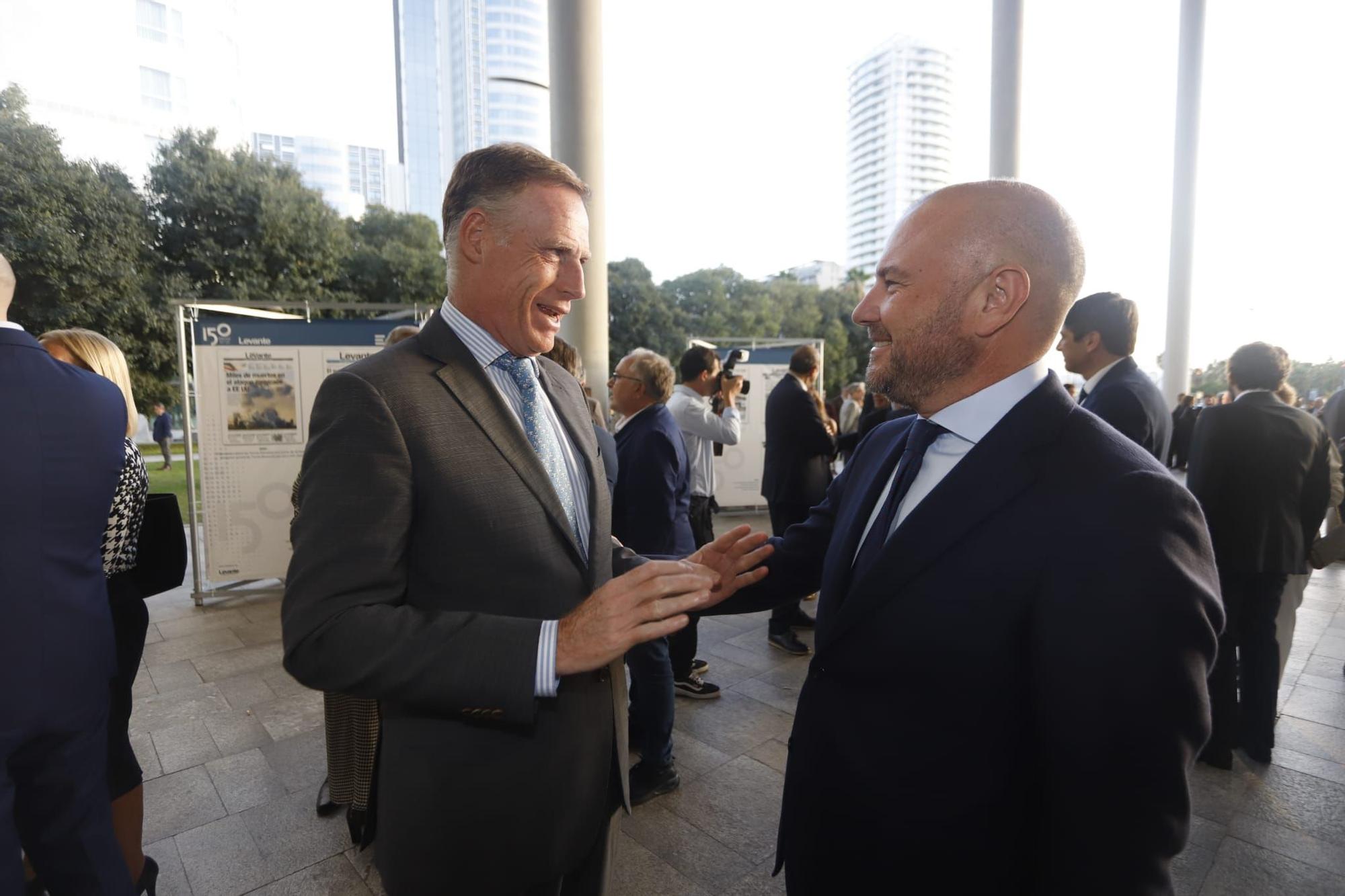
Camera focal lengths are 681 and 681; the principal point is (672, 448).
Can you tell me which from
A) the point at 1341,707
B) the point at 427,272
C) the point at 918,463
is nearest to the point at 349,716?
the point at 918,463

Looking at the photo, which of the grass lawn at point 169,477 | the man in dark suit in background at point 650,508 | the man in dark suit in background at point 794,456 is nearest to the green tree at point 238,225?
the grass lawn at point 169,477

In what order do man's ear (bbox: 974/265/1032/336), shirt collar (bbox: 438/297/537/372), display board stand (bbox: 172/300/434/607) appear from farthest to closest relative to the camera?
1. display board stand (bbox: 172/300/434/607)
2. shirt collar (bbox: 438/297/537/372)
3. man's ear (bbox: 974/265/1032/336)

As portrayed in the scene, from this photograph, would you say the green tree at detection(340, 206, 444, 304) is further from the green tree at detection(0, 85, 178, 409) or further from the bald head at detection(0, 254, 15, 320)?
the bald head at detection(0, 254, 15, 320)

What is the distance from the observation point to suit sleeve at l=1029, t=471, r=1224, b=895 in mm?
956

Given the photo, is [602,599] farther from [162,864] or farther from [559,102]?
[559,102]

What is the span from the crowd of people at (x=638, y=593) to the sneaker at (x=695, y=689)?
2618mm

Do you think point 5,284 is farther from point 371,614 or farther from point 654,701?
point 654,701

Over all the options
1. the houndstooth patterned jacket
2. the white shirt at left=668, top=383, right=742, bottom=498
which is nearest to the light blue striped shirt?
the houndstooth patterned jacket

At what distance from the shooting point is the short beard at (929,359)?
49.4 inches

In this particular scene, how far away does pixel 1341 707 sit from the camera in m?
3.99

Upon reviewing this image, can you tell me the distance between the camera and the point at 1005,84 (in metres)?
8.97

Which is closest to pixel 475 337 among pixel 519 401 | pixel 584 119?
pixel 519 401

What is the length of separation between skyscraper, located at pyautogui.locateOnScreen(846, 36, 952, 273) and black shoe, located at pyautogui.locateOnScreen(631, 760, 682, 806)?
279 ft

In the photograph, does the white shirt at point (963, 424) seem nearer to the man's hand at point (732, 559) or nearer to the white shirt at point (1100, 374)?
the man's hand at point (732, 559)
